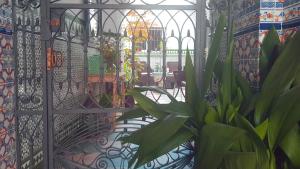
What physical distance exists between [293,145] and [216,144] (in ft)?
0.94

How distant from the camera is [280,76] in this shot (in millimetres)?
1072

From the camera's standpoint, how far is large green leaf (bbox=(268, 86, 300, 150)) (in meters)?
1.01

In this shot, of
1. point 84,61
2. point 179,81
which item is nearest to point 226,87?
point 179,81

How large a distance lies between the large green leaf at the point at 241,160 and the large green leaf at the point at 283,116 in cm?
9

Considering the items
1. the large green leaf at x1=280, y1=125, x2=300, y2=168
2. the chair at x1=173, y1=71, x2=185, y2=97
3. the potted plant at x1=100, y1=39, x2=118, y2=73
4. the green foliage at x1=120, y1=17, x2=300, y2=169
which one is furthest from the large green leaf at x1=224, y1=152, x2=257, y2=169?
the potted plant at x1=100, y1=39, x2=118, y2=73

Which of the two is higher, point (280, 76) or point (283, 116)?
point (280, 76)

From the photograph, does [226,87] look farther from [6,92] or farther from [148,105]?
[6,92]

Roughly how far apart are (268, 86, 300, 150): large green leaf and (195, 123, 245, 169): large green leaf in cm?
14

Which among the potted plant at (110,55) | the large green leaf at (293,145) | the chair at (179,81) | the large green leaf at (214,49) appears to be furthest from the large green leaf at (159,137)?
the potted plant at (110,55)

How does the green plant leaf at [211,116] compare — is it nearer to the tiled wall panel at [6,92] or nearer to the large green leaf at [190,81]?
the large green leaf at [190,81]

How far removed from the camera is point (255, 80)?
1.64m

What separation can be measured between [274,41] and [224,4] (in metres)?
0.56

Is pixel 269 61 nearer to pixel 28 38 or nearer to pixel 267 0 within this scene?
pixel 267 0

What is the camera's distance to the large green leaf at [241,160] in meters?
1.06
